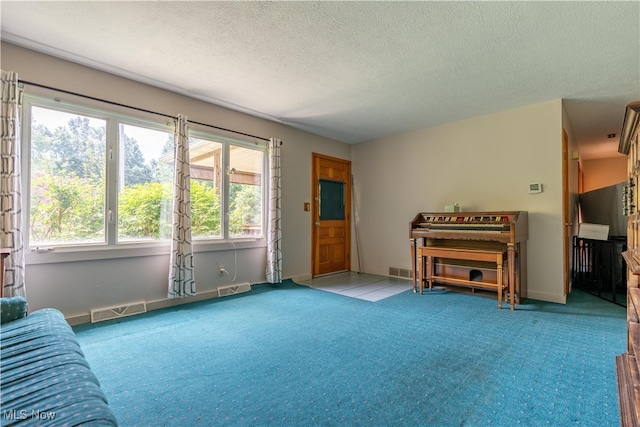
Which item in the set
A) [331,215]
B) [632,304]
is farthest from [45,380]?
[331,215]

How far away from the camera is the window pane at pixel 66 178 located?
2676mm

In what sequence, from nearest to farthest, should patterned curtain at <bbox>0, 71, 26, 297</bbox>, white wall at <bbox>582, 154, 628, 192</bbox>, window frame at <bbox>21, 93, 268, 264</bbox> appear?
patterned curtain at <bbox>0, 71, 26, 297</bbox> < window frame at <bbox>21, 93, 268, 264</bbox> < white wall at <bbox>582, 154, 628, 192</bbox>

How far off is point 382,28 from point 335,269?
4016 mm

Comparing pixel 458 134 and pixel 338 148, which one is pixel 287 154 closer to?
pixel 338 148

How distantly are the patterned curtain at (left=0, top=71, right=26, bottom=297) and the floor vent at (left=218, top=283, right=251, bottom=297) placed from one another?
6.12 feet

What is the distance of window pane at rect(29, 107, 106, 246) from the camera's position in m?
2.68

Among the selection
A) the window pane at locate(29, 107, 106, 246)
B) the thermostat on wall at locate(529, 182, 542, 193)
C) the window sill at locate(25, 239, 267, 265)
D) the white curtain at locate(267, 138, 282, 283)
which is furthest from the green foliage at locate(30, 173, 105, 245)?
the thermostat on wall at locate(529, 182, 542, 193)

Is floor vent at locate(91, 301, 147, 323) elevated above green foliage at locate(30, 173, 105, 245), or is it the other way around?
green foliage at locate(30, 173, 105, 245)

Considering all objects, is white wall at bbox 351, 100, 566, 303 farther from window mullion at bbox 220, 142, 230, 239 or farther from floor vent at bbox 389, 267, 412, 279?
window mullion at bbox 220, 142, 230, 239

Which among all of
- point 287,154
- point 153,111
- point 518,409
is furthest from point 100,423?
point 287,154

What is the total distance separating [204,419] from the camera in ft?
4.87

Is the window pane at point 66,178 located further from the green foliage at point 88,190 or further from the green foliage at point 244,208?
the green foliage at point 244,208

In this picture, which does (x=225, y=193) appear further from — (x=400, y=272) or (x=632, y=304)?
(x=632, y=304)

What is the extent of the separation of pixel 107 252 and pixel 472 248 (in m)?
4.16
